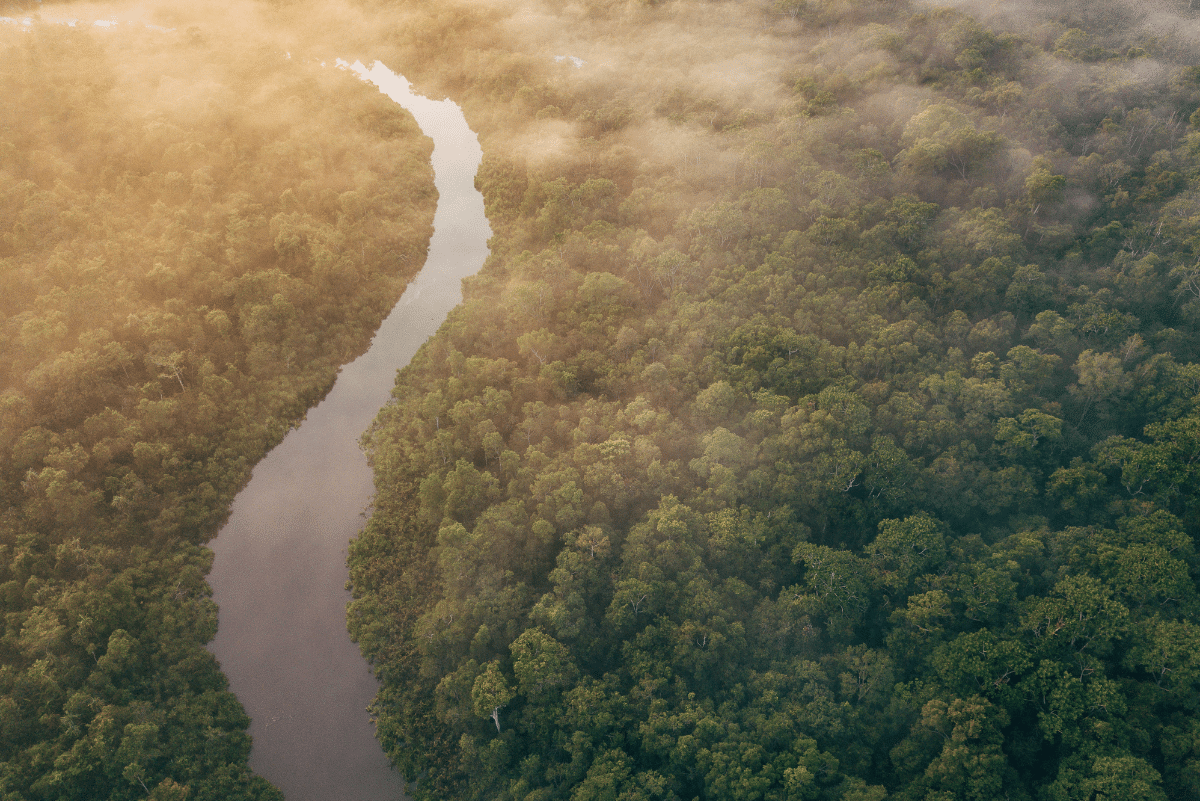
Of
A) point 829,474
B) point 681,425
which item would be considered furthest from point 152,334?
point 829,474

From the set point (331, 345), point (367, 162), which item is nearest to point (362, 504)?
point (331, 345)

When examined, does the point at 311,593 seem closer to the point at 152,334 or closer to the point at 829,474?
the point at 152,334

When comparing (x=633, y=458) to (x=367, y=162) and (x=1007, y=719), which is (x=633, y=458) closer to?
(x=1007, y=719)

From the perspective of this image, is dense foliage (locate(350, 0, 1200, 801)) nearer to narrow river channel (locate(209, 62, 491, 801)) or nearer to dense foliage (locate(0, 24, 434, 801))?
narrow river channel (locate(209, 62, 491, 801))

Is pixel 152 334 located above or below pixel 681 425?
below

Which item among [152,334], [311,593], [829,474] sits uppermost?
[829,474]

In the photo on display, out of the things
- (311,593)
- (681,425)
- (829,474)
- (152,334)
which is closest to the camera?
(829,474)
